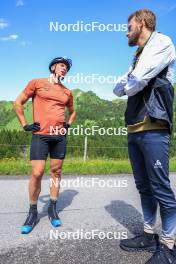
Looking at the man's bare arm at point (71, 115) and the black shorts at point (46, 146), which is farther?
the man's bare arm at point (71, 115)

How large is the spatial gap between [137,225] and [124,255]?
115cm

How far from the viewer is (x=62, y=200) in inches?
261

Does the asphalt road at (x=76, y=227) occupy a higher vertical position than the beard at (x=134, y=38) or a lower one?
lower

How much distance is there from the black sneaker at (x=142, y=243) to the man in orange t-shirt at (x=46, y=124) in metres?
1.13

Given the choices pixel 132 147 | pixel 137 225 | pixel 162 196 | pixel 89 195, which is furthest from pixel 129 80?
pixel 89 195

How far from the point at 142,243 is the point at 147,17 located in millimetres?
2230

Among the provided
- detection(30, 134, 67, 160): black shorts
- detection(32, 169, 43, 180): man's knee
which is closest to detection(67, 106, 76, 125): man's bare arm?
detection(30, 134, 67, 160): black shorts

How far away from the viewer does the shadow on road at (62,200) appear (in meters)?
5.95

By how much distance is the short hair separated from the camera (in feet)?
12.1

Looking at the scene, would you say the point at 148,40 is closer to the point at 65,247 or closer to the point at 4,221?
the point at 65,247

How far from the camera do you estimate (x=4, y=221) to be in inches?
205

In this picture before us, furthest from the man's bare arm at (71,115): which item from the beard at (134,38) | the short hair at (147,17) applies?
the short hair at (147,17)

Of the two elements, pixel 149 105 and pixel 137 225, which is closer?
pixel 149 105

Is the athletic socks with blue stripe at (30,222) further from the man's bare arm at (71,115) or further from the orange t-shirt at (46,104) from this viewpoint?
the man's bare arm at (71,115)
